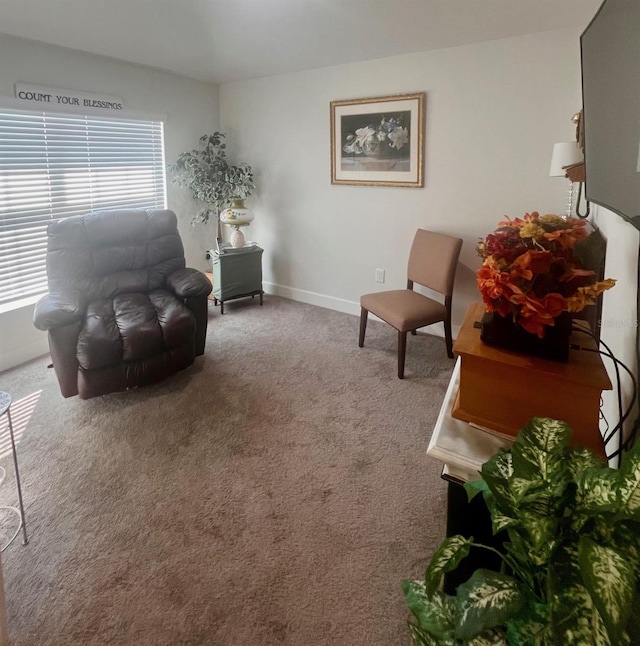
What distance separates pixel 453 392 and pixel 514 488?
1.81 ft

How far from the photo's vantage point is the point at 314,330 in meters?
4.00

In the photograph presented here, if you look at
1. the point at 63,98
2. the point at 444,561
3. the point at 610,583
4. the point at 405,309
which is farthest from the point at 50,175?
the point at 610,583

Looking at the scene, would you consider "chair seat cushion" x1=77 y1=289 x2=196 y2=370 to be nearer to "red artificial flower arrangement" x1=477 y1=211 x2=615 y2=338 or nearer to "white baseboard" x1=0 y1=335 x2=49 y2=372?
"white baseboard" x1=0 y1=335 x2=49 y2=372

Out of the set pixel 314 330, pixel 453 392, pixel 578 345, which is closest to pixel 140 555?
pixel 453 392

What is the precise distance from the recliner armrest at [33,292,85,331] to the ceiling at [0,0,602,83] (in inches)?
67.0

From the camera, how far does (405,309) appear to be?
3160 millimetres

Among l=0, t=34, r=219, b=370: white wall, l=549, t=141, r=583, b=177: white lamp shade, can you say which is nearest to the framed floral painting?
l=549, t=141, r=583, b=177: white lamp shade

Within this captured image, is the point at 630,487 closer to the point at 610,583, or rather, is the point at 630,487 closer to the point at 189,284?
the point at 610,583

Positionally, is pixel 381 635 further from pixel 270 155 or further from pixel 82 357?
pixel 270 155

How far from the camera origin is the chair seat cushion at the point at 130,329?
2.66 m

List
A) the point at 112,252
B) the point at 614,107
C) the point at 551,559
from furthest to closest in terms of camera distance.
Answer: the point at 112,252 → the point at 614,107 → the point at 551,559

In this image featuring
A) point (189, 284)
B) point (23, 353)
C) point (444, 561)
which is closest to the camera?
point (444, 561)

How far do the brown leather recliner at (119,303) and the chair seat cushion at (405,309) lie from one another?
1.24m

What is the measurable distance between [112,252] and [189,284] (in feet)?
2.23
